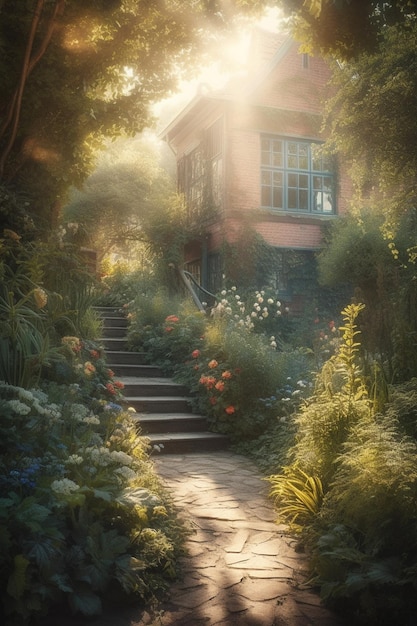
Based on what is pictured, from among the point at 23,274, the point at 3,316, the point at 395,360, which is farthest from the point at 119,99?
the point at 395,360

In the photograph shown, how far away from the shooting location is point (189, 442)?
718cm

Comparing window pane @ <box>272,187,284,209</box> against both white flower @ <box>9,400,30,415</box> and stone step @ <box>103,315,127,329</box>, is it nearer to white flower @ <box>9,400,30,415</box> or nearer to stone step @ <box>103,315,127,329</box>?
stone step @ <box>103,315,127,329</box>

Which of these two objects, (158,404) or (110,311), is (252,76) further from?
(158,404)

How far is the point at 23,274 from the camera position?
658 cm

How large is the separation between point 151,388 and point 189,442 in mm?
1513

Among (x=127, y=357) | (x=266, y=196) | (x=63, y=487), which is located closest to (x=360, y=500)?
(x=63, y=487)

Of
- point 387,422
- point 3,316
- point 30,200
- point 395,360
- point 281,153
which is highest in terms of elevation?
point 281,153

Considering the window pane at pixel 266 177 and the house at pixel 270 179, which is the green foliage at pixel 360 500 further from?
the window pane at pixel 266 177

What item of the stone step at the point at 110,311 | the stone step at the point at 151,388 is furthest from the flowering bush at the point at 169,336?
the stone step at the point at 110,311

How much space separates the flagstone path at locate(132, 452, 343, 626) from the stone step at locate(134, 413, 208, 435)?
1518 millimetres

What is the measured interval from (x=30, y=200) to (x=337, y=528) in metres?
5.59

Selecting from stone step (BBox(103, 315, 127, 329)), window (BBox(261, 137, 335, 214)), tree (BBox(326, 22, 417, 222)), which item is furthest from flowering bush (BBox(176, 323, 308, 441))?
window (BBox(261, 137, 335, 214))

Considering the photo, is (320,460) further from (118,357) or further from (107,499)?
(118,357)

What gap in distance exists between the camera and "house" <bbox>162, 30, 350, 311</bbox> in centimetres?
1469
